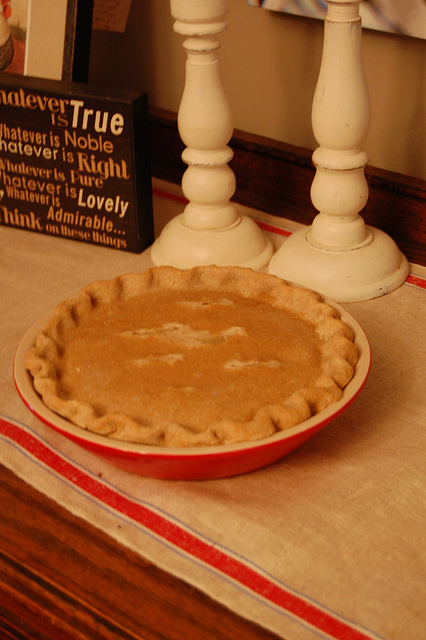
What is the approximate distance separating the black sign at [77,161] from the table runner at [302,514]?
0.34 metres

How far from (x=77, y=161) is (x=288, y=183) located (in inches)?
14.0

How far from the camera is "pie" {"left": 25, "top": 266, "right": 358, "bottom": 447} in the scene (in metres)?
0.67

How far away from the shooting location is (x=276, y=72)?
124 cm

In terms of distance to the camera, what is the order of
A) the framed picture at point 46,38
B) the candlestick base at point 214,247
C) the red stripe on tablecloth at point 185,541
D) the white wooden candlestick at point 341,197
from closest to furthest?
the red stripe on tablecloth at point 185,541
the white wooden candlestick at point 341,197
the candlestick base at point 214,247
the framed picture at point 46,38

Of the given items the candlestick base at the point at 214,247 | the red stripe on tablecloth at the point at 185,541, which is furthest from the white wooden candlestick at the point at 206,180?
the red stripe on tablecloth at the point at 185,541

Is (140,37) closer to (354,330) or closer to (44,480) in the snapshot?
(354,330)

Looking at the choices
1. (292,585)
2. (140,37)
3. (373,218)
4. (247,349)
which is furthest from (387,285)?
(140,37)

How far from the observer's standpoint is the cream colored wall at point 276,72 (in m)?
1.10

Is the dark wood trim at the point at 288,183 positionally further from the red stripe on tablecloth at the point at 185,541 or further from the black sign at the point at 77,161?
the red stripe on tablecloth at the point at 185,541

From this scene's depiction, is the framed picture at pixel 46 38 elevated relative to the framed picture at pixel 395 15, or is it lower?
lower

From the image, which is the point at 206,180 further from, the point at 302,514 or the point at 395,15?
the point at 302,514

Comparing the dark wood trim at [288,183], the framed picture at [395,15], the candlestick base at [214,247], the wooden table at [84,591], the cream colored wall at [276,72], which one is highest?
the framed picture at [395,15]

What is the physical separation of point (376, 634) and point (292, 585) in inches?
3.1

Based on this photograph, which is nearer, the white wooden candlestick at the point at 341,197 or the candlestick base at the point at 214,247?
the white wooden candlestick at the point at 341,197
